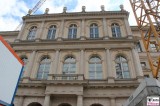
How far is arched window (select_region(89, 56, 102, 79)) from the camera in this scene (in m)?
20.9

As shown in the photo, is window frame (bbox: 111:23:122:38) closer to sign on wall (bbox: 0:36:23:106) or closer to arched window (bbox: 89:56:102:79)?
arched window (bbox: 89:56:102:79)

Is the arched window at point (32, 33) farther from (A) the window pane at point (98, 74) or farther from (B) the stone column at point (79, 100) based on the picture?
(B) the stone column at point (79, 100)

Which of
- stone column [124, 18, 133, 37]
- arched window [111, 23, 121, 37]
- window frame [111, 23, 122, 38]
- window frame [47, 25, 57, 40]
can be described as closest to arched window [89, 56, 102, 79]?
window frame [111, 23, 122, 38]

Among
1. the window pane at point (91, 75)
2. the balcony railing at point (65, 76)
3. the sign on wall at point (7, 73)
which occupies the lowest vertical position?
the sign on wall at point (7, 73)

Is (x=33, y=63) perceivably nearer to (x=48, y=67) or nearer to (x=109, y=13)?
(x=48, y=67)

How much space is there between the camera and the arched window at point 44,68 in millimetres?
21750

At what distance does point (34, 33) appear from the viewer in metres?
26.9

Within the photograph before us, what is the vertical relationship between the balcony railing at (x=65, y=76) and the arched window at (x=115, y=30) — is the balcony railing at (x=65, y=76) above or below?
below

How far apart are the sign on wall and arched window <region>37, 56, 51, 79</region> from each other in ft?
52.8

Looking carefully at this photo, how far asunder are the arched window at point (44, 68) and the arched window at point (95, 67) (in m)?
5.43

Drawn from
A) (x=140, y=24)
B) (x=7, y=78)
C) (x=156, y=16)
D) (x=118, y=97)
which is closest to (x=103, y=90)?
(x=118, y=97)

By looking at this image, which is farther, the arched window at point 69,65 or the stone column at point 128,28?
the stone column at point 128,28

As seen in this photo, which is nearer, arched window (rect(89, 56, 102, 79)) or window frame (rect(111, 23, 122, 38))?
arched window (rect(89, 56, 102, 79))

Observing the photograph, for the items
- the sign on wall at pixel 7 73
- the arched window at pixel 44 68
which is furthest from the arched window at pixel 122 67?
the sign on wall at pixel 7 73
